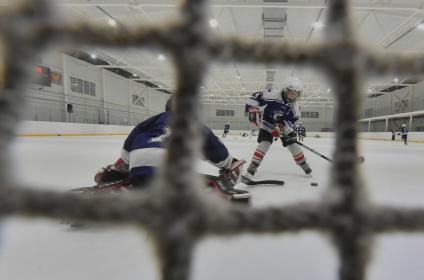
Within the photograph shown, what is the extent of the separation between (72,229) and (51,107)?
32.4ft

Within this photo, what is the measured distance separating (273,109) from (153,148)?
148 centimetres

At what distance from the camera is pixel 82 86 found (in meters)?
10.9

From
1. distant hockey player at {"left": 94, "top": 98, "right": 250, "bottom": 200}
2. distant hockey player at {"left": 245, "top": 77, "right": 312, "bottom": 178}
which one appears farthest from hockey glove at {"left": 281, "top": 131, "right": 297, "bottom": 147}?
distant hockey player at {"left": 94, "top": 98, "right": 250, "bottom": 200}

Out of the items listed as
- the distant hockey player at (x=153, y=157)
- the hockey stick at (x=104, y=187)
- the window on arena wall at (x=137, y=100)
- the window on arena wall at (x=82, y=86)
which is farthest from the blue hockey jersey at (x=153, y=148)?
the window on arena wall at (x=137, y=100)

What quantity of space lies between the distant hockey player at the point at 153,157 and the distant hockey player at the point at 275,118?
0.87 m

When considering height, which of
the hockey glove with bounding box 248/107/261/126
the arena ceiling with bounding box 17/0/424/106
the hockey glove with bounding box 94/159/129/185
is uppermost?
the arena ceiling with bounding box 17/0/424/106

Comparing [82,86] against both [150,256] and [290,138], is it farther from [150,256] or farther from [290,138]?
[150,256]

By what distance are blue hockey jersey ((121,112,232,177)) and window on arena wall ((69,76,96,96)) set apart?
10537mm

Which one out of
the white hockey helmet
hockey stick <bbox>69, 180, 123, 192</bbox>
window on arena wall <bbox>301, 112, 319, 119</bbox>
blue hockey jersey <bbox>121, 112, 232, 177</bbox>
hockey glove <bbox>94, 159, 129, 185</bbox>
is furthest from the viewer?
window on arena wall <bbox>301, 112, 319, 119</bbox>

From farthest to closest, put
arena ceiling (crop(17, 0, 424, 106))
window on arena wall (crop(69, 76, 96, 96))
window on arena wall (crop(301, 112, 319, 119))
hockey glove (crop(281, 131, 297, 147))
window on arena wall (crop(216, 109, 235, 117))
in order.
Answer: window on arena wall (crop(216, 109, 235, 117))
window on arena wall (crop(301, 112, 319, 119))
window on arena wall (crop(69, 76, 96, 96))
arena ceiling (crop(17, 0, 424, 106))
hockey glove (crop(281, 131, 297, 147))

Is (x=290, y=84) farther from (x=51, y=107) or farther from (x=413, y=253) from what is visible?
(x=51, y=107)

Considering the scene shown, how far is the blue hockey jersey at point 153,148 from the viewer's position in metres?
1.10

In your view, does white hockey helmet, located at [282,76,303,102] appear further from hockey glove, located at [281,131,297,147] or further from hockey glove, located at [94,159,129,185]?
hockey glove, located at [94,159,129,185]

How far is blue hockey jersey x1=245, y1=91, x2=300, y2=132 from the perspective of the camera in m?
2.31
